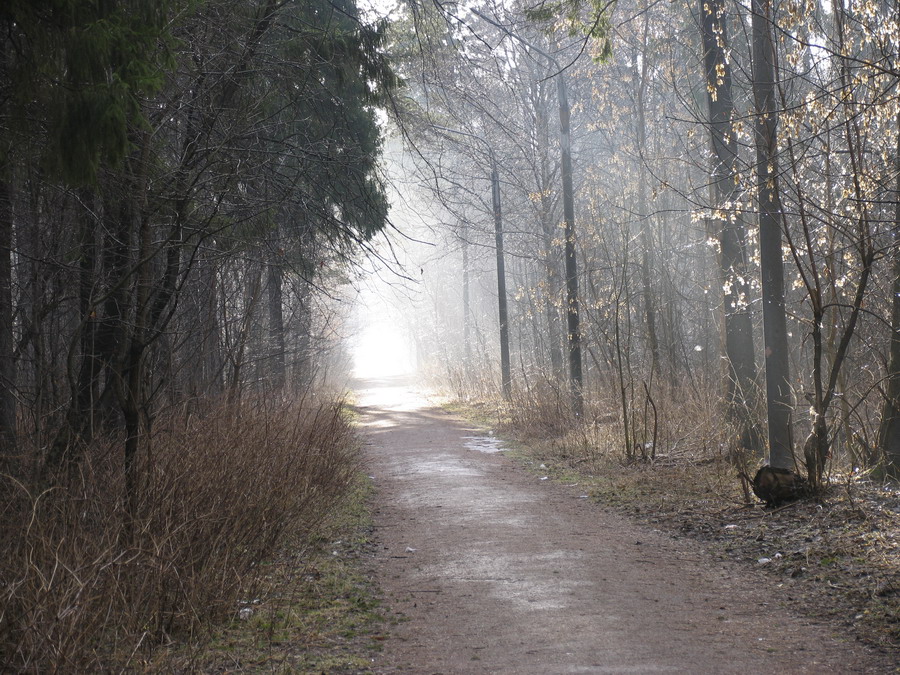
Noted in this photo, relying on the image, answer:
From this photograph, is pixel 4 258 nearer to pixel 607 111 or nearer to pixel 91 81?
pixel 91 81

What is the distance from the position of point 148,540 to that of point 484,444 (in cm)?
1086

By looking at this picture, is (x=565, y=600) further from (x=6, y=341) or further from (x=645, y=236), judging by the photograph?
(x=645, y=236)

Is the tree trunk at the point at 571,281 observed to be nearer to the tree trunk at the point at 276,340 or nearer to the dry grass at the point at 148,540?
the tree trunk at the point at 276,340

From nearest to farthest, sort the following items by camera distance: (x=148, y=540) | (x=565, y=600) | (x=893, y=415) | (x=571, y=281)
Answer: (x=148, y=540) → (x=565, y=600) → (x=893, y=415) → (x=571, y=281)

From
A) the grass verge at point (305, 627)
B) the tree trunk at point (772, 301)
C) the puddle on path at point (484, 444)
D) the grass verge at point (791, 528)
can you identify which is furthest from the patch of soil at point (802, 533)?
the puddle on path at point (484, 444)

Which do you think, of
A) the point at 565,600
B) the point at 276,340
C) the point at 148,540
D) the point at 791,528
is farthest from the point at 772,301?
the point at 276,340

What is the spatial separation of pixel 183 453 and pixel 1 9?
348 centimetres

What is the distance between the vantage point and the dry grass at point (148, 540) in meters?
3.53

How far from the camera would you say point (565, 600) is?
209 inches

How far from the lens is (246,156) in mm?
7402

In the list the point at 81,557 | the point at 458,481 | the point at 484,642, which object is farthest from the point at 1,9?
the point at 458,481

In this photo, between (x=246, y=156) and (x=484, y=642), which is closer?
(x=484, y=642)

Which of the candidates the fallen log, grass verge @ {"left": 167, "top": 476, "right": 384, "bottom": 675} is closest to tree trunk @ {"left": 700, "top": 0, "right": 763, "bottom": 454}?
the fallen log

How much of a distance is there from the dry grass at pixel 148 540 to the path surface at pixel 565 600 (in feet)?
3.48
